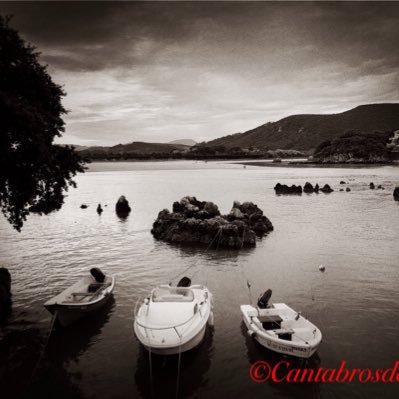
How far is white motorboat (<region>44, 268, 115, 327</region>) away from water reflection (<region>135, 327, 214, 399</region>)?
4497 mm

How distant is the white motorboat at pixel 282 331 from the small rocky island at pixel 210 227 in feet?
56.9

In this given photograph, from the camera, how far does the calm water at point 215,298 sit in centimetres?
1373

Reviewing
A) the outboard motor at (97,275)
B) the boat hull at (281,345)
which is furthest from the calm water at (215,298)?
the outboard motor at (97,275)

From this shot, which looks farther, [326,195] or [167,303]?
[326,195]

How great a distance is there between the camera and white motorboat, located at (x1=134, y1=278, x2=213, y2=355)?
Result: 13883 millimetres

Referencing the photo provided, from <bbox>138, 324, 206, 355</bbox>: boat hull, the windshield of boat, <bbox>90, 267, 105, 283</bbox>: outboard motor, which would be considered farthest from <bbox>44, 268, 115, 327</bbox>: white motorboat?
<bbox>138, 324, 206, 355</bbox>: boat hull

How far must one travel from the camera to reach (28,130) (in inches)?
749

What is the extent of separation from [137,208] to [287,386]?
2155 inches

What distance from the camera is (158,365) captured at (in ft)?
47.6

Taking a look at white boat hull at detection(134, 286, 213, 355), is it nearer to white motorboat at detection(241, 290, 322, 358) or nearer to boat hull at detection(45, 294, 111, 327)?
white motorboat at detection(241, 290, 322, 358)

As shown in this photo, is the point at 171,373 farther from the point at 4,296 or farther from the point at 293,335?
the point at 4,296

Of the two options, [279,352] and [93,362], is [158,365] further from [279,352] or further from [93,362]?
[279,352]

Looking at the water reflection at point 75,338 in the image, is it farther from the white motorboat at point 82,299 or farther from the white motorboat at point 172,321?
the white motorboat at point 172,321

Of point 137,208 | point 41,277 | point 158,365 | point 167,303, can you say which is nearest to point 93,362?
point 158,365
